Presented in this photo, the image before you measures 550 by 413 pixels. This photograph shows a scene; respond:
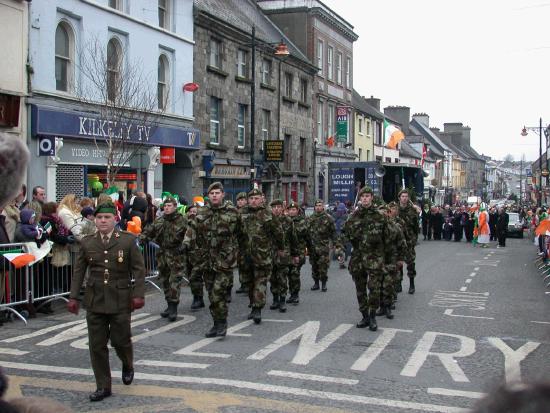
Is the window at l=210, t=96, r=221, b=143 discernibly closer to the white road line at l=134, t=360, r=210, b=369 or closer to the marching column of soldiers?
the marching column of soldiers

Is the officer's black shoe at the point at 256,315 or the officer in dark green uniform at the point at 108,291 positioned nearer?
the officer in dark green uniform at the point at 108,291

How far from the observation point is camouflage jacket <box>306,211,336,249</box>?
1445cm

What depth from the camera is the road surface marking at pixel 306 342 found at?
782 centimetres

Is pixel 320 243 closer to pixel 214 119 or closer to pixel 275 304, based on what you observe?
pixel 275 304

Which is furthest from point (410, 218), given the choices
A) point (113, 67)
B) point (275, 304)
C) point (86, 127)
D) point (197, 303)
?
point (113, 67)

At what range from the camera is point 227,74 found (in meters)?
28.2

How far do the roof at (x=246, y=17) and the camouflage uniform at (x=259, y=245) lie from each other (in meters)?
17.2

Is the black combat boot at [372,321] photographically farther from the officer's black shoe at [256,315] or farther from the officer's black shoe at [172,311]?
the officer's black shoe at [172,311]

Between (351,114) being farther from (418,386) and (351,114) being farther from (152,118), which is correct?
(418,386)

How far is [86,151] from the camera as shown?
20.0 meters

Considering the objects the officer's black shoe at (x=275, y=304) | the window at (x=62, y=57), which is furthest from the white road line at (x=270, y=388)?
the window at (x=62, y=57)

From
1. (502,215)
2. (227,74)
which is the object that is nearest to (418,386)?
(227,74)

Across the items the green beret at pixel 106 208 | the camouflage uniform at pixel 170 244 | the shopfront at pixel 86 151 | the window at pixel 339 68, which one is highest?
the window at pixel 339 68

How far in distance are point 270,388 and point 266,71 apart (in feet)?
89.7
